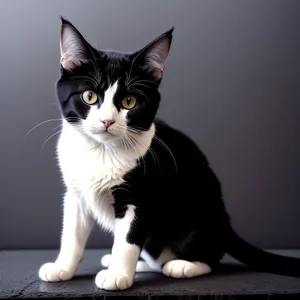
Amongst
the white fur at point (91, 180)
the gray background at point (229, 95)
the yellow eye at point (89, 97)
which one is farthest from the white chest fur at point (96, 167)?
the gray background at point (229, 95)

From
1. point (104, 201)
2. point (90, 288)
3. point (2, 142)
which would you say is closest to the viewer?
point (90, 288)

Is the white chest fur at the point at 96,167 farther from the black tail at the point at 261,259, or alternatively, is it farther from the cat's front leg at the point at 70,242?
the black tail at the point at 261,259

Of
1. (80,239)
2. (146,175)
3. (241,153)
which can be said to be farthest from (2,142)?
(241,153)

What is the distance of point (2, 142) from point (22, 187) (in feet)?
0.62

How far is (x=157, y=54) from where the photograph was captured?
1.08 meters

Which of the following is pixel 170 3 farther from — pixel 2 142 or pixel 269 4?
pixel 2 142

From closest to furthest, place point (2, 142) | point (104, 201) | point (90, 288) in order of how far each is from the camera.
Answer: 1. point (90, 288)
2. point (104, 201)
3. point (2, 142)

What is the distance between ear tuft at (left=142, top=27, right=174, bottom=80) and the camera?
1063mm

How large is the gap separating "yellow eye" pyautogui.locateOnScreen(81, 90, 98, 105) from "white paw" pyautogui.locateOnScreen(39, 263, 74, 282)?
16.6 inches

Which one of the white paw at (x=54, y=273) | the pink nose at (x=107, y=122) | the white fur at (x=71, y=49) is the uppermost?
the white fur at (x=71, y=49)

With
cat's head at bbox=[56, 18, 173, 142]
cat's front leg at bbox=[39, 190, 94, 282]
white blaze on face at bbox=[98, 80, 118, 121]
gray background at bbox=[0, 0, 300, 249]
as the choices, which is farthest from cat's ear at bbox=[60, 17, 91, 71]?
gray background at bbox=[0, 0, 300, 249]

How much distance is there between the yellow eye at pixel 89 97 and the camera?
1019mm

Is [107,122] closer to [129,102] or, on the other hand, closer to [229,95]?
[129,102]

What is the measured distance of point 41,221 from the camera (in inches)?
65.5
